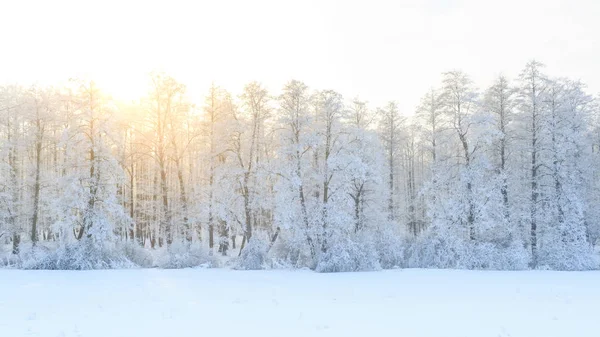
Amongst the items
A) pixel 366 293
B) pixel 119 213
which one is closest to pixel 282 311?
pixel 366 293

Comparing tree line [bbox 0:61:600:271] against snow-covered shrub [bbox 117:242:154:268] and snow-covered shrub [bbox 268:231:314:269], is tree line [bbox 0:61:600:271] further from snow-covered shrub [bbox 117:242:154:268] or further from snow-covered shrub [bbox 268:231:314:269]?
snow-covered shrub [bbox 117:242:154:268]

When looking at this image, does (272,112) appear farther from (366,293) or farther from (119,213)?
(366,293)

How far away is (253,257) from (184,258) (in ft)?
13.6

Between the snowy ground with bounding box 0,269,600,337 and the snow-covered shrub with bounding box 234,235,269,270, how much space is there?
347cm

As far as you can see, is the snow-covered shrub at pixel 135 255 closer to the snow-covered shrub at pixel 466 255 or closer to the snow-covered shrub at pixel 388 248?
the snow-covered shrub at pixel 388 248

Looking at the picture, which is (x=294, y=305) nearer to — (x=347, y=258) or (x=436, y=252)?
(x=347, y=258)

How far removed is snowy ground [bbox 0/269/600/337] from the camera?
30.0ft

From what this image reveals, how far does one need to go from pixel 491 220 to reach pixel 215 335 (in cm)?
2028

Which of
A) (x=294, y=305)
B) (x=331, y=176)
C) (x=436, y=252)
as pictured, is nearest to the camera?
(x=294, y=305)

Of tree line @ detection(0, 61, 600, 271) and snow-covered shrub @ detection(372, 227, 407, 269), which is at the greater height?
tree line @ detection(0, 61, 600, 271)

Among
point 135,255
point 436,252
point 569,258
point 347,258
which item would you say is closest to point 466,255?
point 436,252

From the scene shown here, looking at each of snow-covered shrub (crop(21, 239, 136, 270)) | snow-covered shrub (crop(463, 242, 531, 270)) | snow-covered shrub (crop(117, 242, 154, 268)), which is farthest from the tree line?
snow-covered shrub (crop(117, 242, 154, 268))

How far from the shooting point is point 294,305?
11.9 m

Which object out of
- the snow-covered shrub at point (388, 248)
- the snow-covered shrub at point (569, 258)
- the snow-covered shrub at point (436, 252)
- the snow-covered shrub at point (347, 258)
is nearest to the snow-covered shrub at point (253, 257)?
the snow-covered shrub at point (347, 258)
